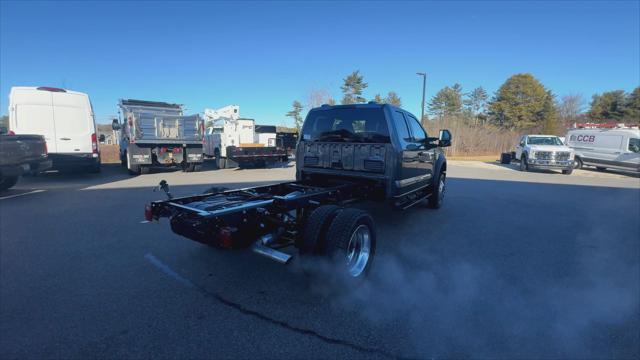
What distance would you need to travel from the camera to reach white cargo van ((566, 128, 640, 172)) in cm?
1584

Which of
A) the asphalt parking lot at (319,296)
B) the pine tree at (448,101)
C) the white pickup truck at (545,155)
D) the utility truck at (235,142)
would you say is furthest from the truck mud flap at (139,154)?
A: the pine tree at (448,101)

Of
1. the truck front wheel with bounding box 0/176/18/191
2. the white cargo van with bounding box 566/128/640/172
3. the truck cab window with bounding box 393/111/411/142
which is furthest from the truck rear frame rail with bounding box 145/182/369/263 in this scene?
the white cargo van with bounding box 566/128/640/172

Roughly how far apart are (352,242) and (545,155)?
1656 centimetres

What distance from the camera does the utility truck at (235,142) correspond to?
591 inches

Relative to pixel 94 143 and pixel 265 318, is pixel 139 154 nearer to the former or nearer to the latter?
pixel 94 143

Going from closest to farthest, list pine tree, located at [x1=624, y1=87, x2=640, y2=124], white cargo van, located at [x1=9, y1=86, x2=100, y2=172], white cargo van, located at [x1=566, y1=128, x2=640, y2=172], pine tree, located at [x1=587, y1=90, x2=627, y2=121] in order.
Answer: white cargo van, located at [x1=9, y1=86, x2=100, y2=172] → white cargo van, located at [x1=566, y1=128, x2=640, y2=172] → pine tree, located at [x1=624, y1=87, x2=640, y2=124] → pine tree, located at [x1=587, y1=90, x2=627, y2=121]

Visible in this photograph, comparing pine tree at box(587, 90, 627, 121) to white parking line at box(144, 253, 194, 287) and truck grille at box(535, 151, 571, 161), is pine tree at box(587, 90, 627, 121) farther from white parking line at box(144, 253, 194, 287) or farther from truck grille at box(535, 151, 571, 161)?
white parking line at box(144, 253, 194, 287)

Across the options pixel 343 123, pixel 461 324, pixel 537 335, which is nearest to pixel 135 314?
pixel 461 324

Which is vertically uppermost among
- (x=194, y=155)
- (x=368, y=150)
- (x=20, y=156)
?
(x=368, y=150)

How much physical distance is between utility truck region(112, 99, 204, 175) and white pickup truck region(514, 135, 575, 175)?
1592cm

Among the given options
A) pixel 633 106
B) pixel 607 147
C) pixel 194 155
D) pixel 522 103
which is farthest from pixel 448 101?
pixel 194 155

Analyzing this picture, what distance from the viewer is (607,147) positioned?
17.0m

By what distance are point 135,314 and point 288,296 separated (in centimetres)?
135

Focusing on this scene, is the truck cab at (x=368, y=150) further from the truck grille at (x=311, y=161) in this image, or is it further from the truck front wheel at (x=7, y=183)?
the truck front wheel at (x=7, y=183)
